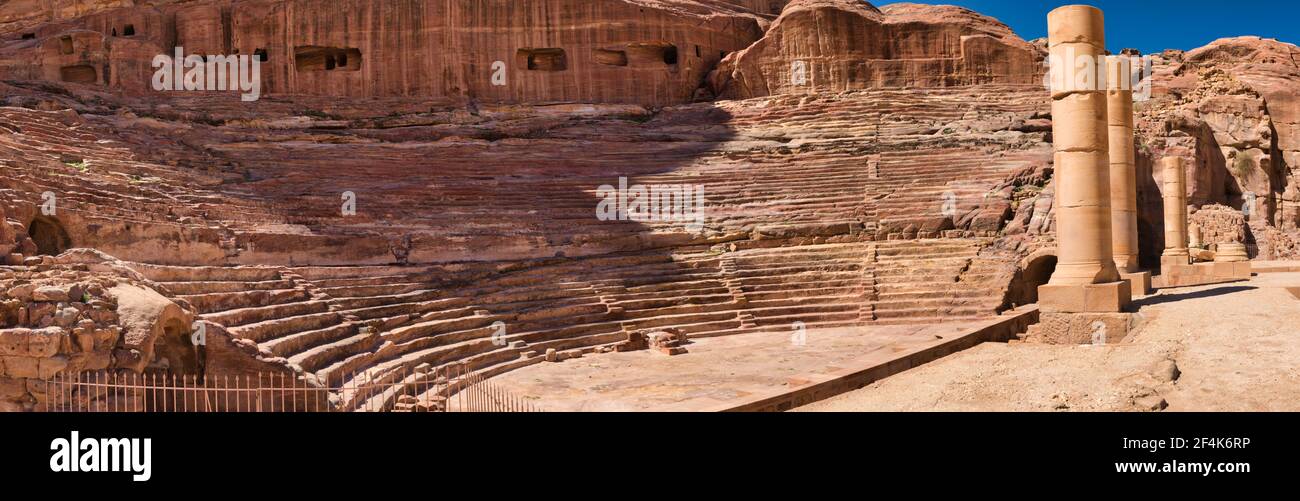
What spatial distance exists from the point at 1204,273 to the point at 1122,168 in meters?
3.43

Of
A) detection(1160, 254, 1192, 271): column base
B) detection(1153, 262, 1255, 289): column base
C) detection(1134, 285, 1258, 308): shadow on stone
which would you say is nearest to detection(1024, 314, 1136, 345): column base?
detection(1134, 285, 1258, 308): shadow on stone

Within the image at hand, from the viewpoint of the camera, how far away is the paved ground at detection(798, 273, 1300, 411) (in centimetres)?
835

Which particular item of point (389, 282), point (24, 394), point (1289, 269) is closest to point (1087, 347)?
point (389, 282)

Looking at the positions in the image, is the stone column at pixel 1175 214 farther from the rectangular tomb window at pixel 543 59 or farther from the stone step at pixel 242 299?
the rectangular tomb window at pixel 543 59

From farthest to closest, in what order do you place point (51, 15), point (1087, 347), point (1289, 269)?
point (51, 15) → point (1289, 269) → point (1087, 347)

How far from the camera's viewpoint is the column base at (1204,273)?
63.3ft

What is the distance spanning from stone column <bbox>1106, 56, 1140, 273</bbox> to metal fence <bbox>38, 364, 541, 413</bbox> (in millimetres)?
11893

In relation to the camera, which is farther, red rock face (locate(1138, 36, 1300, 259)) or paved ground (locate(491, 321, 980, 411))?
red rock face (locate(1138, 36, 1300, 259))

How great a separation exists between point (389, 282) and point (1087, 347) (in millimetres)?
9958

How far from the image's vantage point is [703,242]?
810 inches

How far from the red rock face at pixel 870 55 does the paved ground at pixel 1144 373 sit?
63.8 ft

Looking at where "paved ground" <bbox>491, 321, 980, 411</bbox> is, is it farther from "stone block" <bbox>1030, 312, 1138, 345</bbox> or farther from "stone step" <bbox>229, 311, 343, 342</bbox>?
"stone step" <bbox>229, 311, 343, 342</bbox>

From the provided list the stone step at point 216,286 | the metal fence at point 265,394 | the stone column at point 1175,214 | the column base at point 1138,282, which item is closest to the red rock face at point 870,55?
the stone column at point 1175,214
